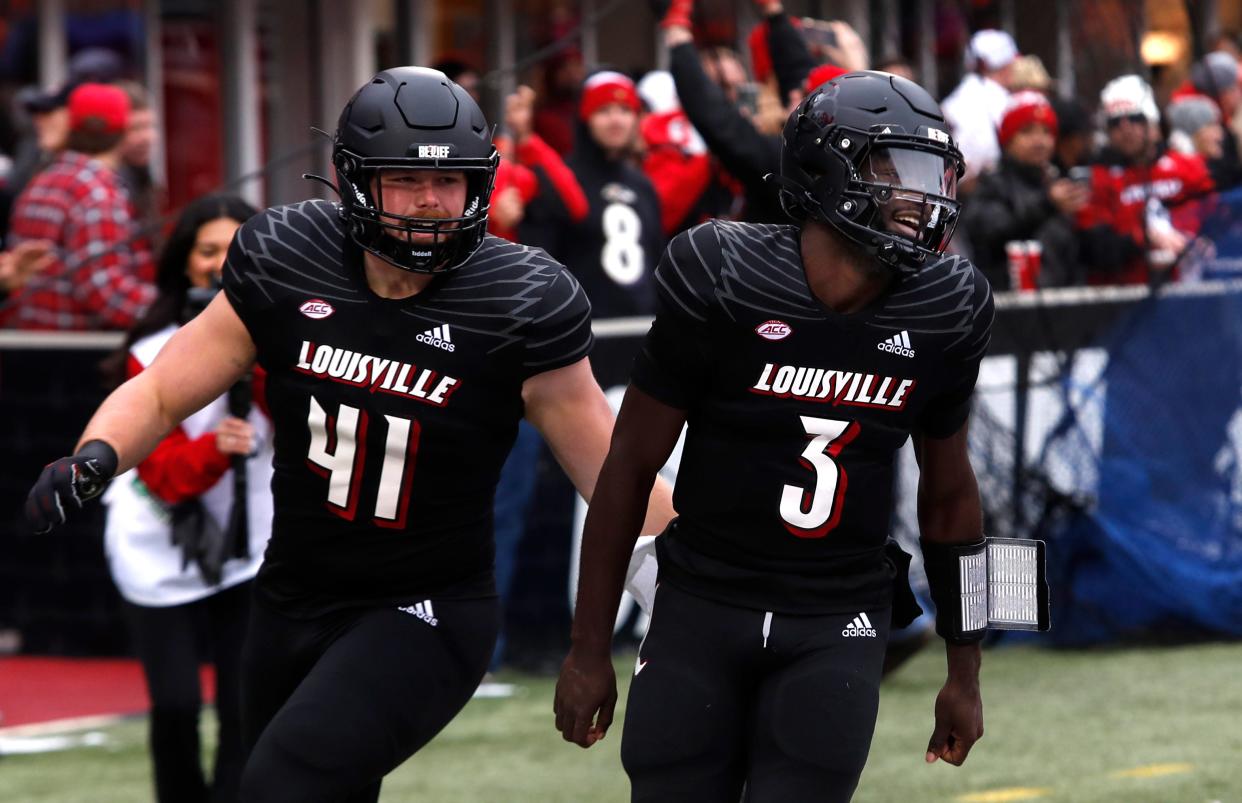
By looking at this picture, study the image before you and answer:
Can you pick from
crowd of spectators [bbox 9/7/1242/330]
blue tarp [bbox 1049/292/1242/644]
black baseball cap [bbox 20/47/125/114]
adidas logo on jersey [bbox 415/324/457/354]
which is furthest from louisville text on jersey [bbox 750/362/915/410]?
black baseball cap [bbox 20/47/125/114]

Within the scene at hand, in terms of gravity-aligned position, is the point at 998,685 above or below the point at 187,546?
below

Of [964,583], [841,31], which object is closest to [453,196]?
[964,583]

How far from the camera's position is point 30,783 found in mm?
6641

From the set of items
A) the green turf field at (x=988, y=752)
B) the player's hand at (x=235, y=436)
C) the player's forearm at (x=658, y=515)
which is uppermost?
the player's forearm at (x=658, y=515)

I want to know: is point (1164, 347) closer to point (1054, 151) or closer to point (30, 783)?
point (1054, 151)

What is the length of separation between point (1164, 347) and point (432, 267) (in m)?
5.55

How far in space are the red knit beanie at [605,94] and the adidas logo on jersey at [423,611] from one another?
4.93m

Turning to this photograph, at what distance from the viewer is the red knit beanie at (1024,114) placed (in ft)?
30.2

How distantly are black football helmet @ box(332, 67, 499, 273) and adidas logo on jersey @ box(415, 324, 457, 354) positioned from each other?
118 mm

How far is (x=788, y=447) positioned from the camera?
3.64 m

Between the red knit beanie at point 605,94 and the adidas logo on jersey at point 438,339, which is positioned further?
the red knit beanie at point 605,94

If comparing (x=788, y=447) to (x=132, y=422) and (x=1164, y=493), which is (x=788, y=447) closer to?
(x=132, y=422)

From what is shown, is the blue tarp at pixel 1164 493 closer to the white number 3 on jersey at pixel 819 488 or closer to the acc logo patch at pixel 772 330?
the white number 3 on jersey at pixel 819 488

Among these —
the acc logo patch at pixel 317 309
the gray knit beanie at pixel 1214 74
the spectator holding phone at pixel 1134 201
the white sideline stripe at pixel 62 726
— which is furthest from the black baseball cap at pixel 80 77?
the acc logo patch at pixel 317 309
